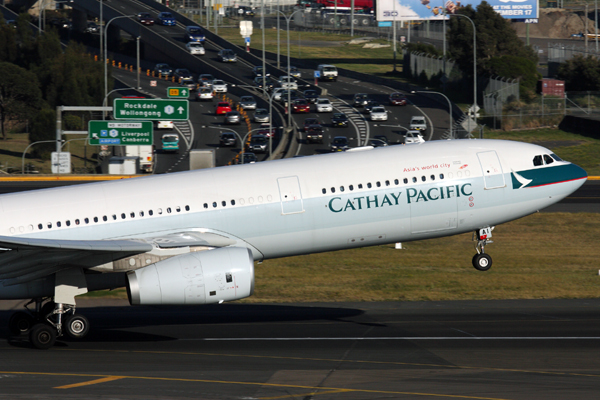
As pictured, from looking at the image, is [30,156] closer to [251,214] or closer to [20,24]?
[20,24]

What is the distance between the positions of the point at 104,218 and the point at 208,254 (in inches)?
162

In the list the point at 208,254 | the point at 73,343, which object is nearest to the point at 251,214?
the point at 208,254

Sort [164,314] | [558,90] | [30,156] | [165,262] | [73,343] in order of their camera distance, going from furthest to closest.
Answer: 1. [558,90]
2. [30,156]
3. [164,314]
4. [73,343]
5. [165,262]

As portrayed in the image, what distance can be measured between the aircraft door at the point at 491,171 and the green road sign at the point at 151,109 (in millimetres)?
50981

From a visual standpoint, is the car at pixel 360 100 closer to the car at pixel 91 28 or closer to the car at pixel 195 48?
the car at pixel 195 48

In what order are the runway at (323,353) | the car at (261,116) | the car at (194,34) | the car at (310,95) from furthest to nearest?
1. the car at (194,34)
2. the car at (310,95)
3. the car at (261,116)
4. the runway at (323,353)

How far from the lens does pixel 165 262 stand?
24.5 metres

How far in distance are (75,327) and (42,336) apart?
3.71ft

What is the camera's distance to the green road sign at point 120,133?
241 ft

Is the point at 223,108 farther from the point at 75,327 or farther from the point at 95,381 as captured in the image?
the point at 95,381

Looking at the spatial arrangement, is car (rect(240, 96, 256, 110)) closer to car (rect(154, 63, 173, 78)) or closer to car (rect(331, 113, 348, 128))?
car (rect(331, 113, 348, 128))

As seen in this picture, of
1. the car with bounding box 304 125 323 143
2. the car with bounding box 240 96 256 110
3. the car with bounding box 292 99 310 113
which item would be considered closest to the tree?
the car with bounding box 240 96 256 110

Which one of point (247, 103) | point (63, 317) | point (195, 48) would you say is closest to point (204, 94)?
point (247, 103)

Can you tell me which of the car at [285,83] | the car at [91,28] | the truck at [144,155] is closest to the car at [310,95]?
the car at [285,83]
